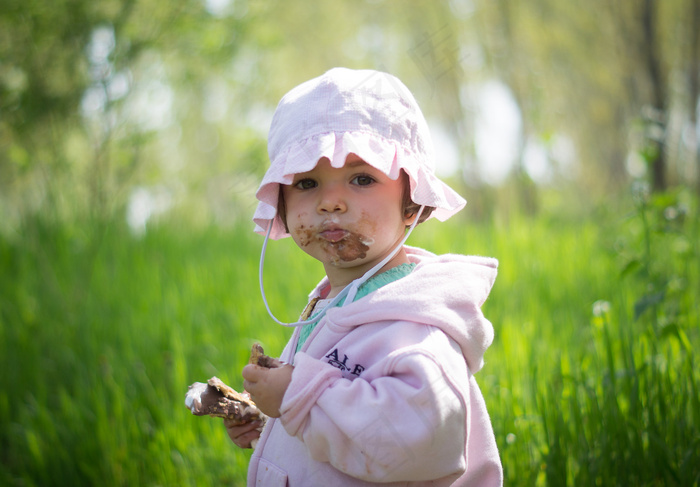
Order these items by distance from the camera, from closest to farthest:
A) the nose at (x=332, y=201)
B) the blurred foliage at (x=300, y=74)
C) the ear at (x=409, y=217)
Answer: the nose at (x=332, y=201), the ear at (x=409, y=217), the blurred foliage at (x=300, y=74)

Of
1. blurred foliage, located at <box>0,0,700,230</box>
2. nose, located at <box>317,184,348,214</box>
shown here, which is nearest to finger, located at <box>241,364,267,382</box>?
nose, located at <box>317,184,348,214</box>

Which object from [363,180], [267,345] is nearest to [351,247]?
[363,180]

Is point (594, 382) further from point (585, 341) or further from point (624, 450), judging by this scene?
point (585, 341)

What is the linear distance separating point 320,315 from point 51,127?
4.40 m

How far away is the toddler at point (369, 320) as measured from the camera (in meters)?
1.19

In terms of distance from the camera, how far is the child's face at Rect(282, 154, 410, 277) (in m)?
1.43

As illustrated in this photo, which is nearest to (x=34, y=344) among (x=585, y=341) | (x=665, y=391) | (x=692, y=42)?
(x=585, y=341)

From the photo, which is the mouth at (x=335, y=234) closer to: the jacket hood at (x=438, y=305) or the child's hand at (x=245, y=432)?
the jacket hood at (x=438, y=305)

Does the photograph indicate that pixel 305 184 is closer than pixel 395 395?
No

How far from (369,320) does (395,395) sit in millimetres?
207

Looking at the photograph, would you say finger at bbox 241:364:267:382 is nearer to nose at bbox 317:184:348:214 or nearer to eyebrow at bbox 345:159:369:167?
nose at bbox 317:184:348:214

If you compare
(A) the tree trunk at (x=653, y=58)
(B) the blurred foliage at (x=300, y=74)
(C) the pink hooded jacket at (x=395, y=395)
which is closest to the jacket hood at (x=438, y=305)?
(C) the pink hooded jacket at (x=395, y=395)

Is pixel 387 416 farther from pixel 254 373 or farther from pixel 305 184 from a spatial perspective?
pixel 305 184

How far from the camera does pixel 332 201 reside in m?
1.42
